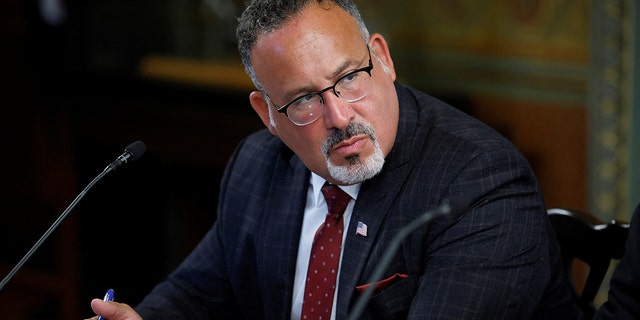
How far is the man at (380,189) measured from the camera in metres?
2.19

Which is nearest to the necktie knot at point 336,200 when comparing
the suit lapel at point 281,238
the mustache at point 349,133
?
the suit lapel at point 281,238

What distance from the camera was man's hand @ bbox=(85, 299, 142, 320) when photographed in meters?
2.25

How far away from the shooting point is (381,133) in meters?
2.30

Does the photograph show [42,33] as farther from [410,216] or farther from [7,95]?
[410,216]

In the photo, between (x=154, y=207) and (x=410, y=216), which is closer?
(x=410, y=216)

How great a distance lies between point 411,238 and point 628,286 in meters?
0.48

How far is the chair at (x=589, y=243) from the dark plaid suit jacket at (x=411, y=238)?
16 centimetres

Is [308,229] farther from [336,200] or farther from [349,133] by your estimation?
[349,133]

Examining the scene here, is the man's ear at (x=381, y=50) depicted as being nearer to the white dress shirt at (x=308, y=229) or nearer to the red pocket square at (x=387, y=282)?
the white dress shirt at (x=308, y=229)

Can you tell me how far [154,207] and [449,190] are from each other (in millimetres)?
3663

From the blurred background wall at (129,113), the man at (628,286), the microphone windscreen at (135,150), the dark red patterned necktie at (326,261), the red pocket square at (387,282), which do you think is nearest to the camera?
the man at (628,286)

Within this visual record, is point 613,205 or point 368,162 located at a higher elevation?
point 368,162

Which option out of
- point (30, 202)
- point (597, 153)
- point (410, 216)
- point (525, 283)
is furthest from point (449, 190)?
point (30, 202)

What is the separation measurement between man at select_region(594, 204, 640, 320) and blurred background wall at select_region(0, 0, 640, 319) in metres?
2.77
